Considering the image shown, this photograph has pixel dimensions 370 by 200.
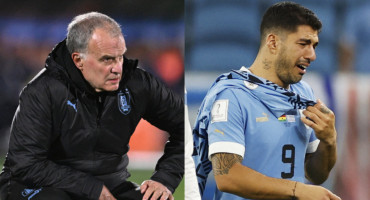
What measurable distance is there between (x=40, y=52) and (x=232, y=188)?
14.3ft

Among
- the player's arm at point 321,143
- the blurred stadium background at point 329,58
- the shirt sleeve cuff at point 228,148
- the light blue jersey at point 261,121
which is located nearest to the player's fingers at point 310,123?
the player's arm at point 321,143

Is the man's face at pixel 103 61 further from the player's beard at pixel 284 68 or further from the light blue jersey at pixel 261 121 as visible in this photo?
the player's beard at pixel 284 68

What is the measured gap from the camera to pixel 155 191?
1.89 meters

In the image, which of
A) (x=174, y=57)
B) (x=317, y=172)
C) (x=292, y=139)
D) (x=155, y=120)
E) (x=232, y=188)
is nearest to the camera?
(x=232, y=188)

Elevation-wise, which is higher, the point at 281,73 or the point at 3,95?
the point at 281,73

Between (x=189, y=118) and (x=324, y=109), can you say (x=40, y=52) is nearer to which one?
(x=189, y=118)

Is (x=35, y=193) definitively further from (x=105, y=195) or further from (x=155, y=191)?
(x=155, y=191)

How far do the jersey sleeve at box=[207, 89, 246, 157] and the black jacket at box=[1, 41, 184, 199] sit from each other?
341 millimetres

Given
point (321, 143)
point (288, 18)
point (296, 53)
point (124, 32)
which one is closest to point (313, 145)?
point (321, 143)

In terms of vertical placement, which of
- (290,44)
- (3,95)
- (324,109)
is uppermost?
(290,44)

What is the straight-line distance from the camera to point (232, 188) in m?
1.67

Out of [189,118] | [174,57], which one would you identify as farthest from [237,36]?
[174,57]

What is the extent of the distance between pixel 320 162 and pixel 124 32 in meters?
3.74

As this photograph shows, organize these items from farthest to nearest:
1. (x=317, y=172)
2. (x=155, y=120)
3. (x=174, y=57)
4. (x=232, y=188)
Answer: (x=174, y=57) < (x=155, y=120) < (x=317, y=172) < (x=232, y=188)
